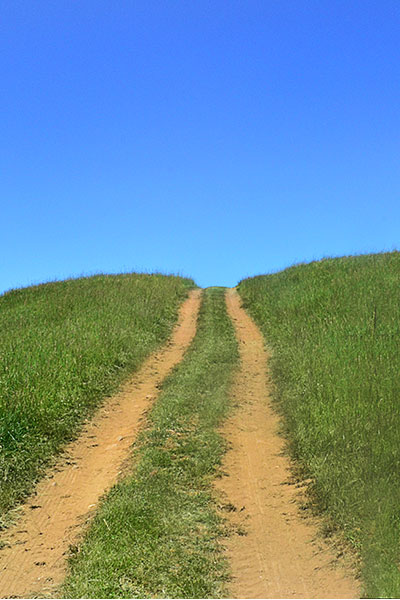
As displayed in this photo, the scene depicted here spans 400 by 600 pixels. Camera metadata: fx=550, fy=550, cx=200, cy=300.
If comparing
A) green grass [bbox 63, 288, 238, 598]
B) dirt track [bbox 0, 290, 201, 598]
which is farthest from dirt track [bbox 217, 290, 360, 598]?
dirt track [bbox 0, 290, 201, 598]

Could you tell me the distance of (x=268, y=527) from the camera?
716cm

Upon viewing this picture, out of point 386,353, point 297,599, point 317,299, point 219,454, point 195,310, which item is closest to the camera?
point 297,599

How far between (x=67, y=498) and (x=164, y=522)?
209 centimetres

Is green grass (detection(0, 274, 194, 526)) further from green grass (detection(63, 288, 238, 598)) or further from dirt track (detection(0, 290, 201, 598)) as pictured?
green grass (detection(63, 288, 238, 598))

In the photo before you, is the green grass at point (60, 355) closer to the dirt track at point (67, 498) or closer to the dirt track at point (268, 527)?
the dirt track at point (67, 498)

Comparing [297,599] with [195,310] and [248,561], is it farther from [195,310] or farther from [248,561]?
[195,310]

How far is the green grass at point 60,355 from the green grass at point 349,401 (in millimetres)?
4169

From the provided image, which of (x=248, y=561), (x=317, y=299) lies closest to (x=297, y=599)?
(x=248, y=561)

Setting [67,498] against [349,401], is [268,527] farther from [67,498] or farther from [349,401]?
[349,401]

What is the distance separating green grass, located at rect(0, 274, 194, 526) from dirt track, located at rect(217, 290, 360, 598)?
3.28m

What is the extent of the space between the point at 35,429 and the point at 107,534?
3.83 meters

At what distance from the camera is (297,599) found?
561cm

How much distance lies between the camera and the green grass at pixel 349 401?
21.2ft

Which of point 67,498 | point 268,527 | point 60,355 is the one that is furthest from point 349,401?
point 60,355
